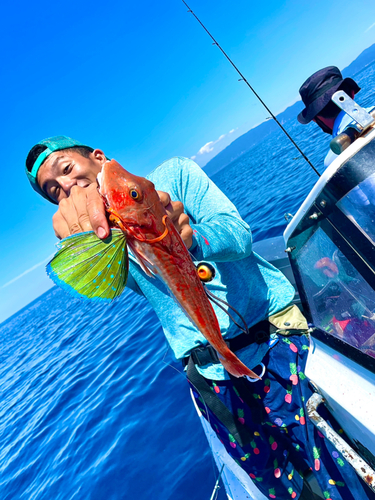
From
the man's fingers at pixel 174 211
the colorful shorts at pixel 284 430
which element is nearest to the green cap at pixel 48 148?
the man's fingers at pixel 174 211

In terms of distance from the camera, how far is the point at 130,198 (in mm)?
1546

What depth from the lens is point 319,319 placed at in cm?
208

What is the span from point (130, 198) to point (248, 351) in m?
1.57

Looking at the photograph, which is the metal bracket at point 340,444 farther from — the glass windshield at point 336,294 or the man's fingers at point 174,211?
the man's fingers at point 174,211

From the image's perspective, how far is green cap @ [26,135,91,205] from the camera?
2.03m

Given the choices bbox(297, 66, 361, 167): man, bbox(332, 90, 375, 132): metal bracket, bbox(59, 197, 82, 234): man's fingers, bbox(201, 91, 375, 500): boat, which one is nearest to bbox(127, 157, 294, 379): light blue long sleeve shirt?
bbox(201, 91, 375, 500): boat

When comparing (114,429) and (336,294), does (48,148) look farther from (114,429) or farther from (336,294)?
(114,429)

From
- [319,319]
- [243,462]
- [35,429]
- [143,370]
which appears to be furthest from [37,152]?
[35,429]

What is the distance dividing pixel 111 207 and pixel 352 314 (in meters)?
1.57

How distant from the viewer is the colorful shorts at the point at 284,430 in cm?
220

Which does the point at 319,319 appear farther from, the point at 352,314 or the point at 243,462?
the point at 243,462

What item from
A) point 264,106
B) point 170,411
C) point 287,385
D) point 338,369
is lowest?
point 170,411

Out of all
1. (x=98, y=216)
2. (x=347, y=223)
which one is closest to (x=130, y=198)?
(x=98, y=216)

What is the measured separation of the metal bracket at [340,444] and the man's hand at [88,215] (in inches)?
57.5
